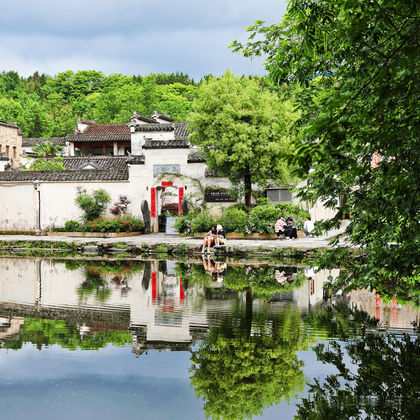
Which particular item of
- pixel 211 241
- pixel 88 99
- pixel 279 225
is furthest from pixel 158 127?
pixel 88 99

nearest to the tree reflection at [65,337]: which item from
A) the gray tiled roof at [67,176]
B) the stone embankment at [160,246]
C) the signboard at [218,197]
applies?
the stone embankment at [160,246]

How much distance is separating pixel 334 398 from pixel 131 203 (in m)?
21.9

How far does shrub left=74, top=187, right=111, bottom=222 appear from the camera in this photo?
2608 cm

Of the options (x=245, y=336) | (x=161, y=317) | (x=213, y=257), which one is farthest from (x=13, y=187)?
(x=245, y=336)

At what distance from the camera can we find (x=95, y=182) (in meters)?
26.6

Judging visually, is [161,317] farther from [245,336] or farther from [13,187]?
[13,187]

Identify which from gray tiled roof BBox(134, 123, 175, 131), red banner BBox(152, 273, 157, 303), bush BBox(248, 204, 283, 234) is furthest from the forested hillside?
red banner BBox(152, 273, 157, 303)

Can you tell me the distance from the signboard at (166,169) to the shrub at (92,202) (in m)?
2.69

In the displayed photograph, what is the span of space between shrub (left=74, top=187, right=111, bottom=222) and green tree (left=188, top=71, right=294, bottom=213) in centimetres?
602

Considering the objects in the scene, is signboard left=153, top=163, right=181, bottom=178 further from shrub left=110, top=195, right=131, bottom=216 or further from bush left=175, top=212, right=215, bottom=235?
bush left=175, top=212, right=215, bottom=235

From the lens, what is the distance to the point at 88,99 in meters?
72.1

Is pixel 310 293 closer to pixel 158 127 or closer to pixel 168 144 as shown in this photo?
pixel 168 144

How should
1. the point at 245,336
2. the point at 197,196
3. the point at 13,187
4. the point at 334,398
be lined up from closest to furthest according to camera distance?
the point at 334,398 → the point at 245,336 → the point at 197,196 → the point at 13,187

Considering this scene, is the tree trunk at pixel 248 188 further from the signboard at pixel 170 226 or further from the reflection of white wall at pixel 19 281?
the reflection of white wall at pixel 19 281
